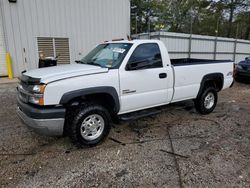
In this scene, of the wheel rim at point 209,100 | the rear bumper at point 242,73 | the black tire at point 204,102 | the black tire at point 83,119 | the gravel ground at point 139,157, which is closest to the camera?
the gravel ground at point 139,157

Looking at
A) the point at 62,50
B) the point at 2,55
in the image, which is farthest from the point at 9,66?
the point at 62,50

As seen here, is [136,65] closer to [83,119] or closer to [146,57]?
[146,57]

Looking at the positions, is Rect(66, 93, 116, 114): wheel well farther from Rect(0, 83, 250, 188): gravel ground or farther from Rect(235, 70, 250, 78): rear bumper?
Rect(235, 70, 250, 78): rear bumper

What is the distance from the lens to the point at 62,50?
11484mm

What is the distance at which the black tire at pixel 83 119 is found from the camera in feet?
11.1

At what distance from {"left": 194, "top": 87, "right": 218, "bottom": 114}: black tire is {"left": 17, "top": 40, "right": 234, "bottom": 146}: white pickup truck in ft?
1.11

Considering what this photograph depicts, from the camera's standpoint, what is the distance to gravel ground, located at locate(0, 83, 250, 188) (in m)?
2.80

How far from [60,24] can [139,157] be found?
9720mm

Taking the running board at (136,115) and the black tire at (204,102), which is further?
the black tire at (204,102)

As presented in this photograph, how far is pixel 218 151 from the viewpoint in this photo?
11.8 feet

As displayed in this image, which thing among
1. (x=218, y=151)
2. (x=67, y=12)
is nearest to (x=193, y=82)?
(x=218, y=151)

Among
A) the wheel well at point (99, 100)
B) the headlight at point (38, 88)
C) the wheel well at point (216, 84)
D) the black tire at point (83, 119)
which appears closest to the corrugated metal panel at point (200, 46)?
the wheel well at point (216, 84)

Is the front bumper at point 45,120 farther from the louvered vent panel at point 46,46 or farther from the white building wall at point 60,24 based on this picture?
the louvered vent panel at point 46,46

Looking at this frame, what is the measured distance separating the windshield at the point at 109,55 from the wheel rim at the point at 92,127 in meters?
0.96
